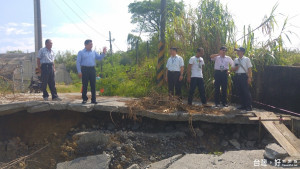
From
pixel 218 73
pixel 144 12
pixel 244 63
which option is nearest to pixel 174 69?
pixel 218 73

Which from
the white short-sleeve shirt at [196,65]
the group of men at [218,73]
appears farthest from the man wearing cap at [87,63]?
the white short-sleeve shirt at [196,65]

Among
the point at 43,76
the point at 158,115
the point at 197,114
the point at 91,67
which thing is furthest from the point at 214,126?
the point at 43,76

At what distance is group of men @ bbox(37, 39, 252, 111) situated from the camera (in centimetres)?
521

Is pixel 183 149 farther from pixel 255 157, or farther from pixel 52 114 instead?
pixel 52 114

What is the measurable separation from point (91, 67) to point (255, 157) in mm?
3662

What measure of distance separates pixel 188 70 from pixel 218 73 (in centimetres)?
71

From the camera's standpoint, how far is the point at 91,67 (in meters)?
5.23

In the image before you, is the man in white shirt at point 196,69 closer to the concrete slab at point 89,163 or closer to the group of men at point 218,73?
the group of men at point 218,73

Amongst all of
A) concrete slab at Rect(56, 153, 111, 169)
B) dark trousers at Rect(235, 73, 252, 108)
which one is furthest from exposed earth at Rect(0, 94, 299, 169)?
dark trousers at Rect(235, 73, 252, 108)

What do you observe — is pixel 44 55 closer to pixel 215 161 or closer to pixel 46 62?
pixel 46 62

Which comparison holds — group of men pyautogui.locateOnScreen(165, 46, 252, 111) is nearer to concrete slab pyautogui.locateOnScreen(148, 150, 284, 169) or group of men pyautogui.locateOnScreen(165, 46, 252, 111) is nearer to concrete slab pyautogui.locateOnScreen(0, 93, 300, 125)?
concrete slab pyautogui.locateOnScreen(0, 93, 300, 125)

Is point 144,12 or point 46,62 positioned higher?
point 144,12

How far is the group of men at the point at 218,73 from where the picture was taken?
5.27 m

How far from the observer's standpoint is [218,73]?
5.56 meters
